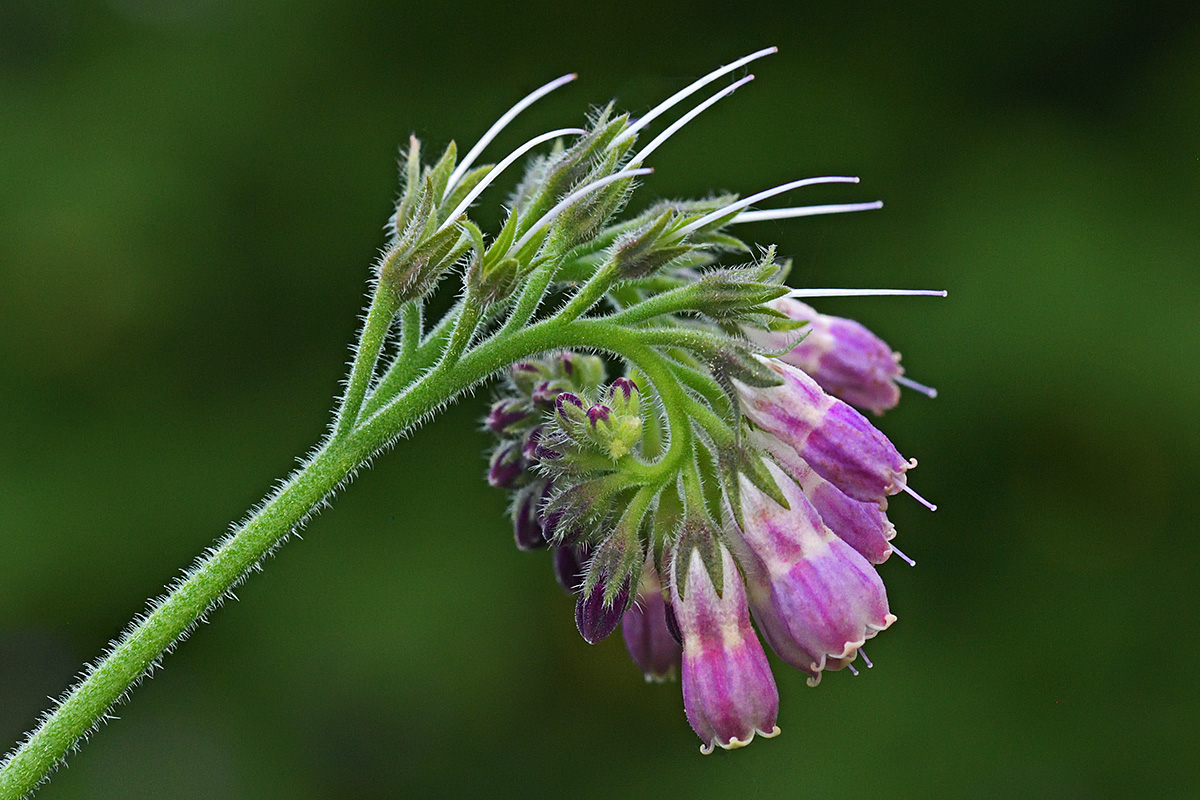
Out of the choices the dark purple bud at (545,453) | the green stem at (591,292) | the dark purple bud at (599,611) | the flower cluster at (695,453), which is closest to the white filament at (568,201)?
the flower cluster at (695,453)

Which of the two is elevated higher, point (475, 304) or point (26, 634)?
point (475, 304)

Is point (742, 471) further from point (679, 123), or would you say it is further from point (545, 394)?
point (679, 123)

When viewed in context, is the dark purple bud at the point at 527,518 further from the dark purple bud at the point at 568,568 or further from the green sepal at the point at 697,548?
the green sepal at the point at 697,548

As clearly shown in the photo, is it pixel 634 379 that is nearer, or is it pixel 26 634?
pixel 634 379

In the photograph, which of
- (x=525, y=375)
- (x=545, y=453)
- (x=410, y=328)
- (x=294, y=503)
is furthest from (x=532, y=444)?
(x=294, y=503)

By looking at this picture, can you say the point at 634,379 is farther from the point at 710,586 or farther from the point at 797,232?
the point at 797,232

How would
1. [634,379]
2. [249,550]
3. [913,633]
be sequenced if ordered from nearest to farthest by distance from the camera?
[249,550], [634,379], [913,633]

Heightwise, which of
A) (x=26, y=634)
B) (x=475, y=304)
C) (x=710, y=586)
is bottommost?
(x=26, y=634)

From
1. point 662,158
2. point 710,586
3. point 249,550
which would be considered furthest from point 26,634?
point 710,586
